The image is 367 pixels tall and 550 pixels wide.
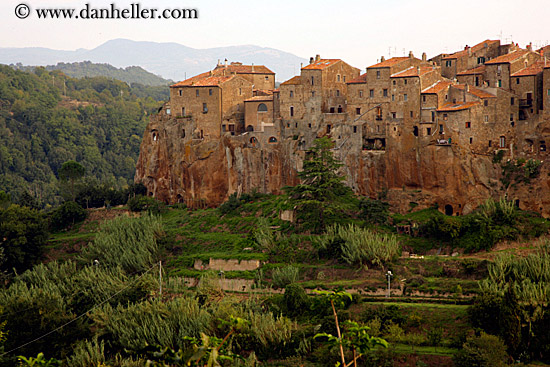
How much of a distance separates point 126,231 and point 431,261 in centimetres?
2621

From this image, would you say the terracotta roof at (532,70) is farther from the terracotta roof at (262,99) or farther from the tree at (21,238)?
the tree at (21,238)

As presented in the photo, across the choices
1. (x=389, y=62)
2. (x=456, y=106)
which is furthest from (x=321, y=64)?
(x=456, y=106)

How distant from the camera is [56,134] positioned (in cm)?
13925

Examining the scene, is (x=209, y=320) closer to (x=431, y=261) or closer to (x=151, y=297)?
(x=151, y=297)

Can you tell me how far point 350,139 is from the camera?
67500mm

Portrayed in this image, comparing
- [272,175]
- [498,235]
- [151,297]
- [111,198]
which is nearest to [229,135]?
[272,175]

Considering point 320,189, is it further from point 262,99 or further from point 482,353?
point 482,353

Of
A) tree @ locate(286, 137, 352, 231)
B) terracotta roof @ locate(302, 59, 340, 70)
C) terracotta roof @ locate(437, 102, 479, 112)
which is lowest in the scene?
tree @ locate(286, 137, 352, 231)

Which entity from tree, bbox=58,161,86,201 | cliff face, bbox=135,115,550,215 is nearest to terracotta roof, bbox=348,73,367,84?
cliff face, bbox=135,115,550,215

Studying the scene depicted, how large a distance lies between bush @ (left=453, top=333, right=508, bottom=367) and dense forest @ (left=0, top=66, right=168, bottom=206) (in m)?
85.7

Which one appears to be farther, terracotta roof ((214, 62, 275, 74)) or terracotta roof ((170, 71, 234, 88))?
terracotta roof ((214, 62, 275, 74))

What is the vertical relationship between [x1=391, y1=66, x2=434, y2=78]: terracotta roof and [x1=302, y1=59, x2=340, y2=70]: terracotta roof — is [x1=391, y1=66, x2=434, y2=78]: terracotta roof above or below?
below

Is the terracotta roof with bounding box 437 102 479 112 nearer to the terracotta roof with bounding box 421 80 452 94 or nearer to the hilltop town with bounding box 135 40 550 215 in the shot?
the hilltop town with bounding box 135 40 550 215

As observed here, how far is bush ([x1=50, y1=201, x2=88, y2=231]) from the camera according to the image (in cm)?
7662
